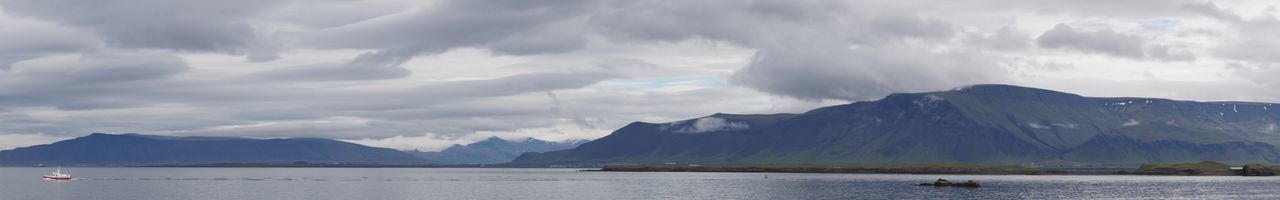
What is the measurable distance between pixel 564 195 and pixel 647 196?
1470 cm

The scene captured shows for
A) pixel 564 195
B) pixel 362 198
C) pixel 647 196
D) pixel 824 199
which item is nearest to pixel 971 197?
pixel 824 199

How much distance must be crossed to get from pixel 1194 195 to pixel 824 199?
58.5m

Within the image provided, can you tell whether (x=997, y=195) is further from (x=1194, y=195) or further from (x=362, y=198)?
(x=362, y=198)

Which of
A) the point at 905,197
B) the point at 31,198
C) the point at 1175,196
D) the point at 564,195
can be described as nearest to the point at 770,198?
the point at 905,197

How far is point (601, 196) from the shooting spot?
647 feet

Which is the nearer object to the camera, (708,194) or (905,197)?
(905,197)

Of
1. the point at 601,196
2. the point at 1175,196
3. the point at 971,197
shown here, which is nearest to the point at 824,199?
the point at 971,197

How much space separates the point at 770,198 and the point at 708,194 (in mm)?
15137

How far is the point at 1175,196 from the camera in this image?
616ft

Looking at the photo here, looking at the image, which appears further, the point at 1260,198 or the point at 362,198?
the point at 362,198

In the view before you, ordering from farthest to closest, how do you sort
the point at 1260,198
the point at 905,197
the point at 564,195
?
the point at 564,195
the point at 905,197
the point at 1260,198

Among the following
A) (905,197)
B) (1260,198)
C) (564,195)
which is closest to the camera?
(1260,198)

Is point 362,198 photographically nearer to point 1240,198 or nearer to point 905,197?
point 905,197

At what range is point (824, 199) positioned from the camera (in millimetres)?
182000
